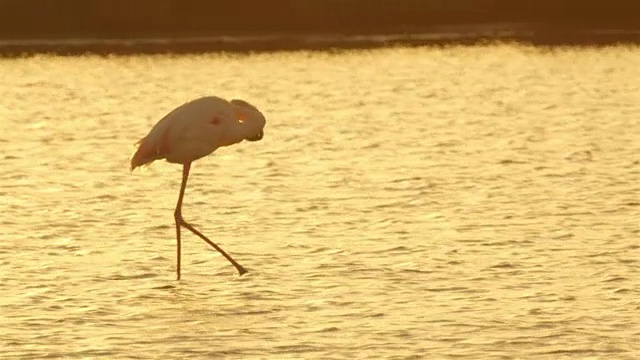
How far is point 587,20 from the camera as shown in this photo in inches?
1559

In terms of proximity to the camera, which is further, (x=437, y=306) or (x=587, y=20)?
(x=587, y=20)

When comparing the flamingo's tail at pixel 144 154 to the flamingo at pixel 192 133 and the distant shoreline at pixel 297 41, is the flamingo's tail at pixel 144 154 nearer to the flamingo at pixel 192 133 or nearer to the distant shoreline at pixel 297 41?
the flamingo at pixel 192 133

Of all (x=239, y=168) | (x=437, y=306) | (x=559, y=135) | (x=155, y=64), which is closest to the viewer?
(x=437, y=306)

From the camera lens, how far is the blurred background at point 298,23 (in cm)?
3672

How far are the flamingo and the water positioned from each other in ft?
1.96

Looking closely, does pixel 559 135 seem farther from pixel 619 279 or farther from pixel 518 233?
pixel 619 279

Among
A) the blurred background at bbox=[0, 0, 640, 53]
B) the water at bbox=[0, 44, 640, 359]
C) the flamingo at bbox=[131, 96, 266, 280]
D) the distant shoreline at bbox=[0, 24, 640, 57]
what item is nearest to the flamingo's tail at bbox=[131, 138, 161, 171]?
the flamingo at bbox=[131, 96, 266, 280]

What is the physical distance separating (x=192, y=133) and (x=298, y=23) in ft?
91.6

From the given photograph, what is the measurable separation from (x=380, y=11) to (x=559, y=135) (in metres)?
21.9

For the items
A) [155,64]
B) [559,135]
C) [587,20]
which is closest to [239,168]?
[559,135]

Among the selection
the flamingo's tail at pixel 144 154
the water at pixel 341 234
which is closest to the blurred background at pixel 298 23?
the water at pixel 341 234

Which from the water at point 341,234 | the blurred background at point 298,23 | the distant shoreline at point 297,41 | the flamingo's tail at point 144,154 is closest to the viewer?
the water at point 341,234

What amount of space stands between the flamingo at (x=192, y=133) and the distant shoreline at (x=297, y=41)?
23460 millimetres

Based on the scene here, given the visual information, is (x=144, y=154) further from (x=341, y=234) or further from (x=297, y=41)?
(x=297, y=41)
